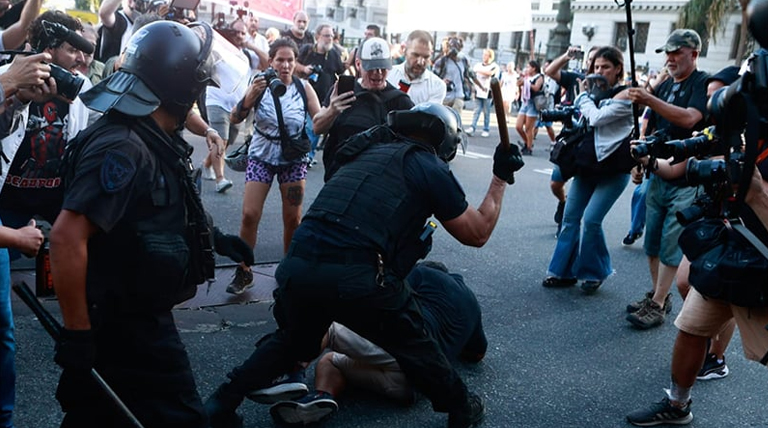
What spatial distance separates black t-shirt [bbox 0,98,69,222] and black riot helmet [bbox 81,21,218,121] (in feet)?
A: 5.39

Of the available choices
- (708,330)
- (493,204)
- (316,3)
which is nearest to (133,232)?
(493,204)

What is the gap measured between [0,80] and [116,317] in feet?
3.66

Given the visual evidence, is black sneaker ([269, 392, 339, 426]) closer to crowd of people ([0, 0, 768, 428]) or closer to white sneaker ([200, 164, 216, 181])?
crowd of people ([0, 0, 768, 428])

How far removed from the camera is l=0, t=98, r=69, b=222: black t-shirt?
3744 mm

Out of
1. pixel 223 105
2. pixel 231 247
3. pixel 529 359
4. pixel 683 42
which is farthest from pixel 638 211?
pixel 231 247

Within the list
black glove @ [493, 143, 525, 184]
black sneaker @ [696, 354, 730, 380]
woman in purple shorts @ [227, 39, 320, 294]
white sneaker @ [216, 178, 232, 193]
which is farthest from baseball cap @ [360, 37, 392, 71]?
white sneaker @ [216, 178, 232, 193]

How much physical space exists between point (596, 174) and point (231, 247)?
11.2ft

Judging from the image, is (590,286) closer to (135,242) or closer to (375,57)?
(375,57)

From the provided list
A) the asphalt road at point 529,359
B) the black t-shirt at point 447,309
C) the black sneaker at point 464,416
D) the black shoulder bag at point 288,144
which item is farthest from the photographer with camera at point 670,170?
the black shoulder bag at point 288,144

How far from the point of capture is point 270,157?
5.03 meters

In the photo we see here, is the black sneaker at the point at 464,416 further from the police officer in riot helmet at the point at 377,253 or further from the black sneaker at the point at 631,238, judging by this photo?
the black sneaker at the point at 631,238

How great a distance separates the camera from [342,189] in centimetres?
299

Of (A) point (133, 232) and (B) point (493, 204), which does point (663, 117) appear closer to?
(B) point (493, 204)

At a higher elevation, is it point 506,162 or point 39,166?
point 506,162
